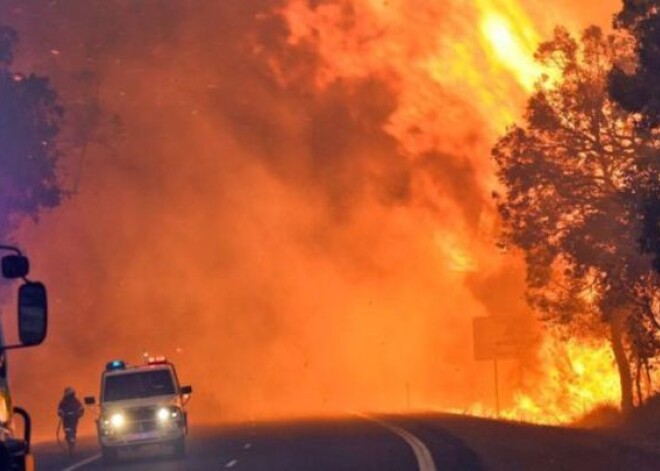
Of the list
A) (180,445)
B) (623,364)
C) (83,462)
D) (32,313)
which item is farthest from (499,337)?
(32,313)

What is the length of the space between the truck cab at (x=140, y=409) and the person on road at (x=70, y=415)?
10.3 feet

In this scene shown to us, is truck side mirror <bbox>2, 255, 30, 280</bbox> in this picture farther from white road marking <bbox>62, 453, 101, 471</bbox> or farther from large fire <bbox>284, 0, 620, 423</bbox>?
large fire <bbox>284, 0, 620, 423</bbox>

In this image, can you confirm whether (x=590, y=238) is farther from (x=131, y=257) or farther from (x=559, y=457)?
(x=131, y=257)

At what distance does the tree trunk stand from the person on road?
25871mm

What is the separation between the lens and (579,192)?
54469mm

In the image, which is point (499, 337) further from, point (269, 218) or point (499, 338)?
point (269, 218)

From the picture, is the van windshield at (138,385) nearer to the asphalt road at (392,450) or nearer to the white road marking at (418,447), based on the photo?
the asphalt road at (392,450)

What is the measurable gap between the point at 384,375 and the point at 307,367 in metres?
5.70

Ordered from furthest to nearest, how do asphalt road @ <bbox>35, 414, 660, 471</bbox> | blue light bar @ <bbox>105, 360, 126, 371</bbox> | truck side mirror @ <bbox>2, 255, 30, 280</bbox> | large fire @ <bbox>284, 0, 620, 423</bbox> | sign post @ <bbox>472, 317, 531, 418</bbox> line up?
1. sign post @ <bbox>472, 317, 531, 418</bbox>
2. large fire @ <bbox>284, 0, 620, 423</bbox>
3. blue light bar @ <bbox>105, 360, 126, 371</bbox>
4. asphalt road @ <bbox>35, 414, 660, 471</bbox>
5. truck side mirror @ <bbox>2, 255, 30, 280</bbox>

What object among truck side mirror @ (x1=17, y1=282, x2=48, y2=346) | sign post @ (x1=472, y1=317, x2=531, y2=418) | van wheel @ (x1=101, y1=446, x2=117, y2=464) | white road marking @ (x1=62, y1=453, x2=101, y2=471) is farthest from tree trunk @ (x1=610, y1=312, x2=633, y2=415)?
truck side mirror @ (x1=17, y1=282, x2=48, y2=346)

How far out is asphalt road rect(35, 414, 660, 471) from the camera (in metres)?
28.8

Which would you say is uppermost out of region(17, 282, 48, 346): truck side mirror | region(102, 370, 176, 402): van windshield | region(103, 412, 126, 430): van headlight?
region(17, 282, 48, 346): truck side mirror

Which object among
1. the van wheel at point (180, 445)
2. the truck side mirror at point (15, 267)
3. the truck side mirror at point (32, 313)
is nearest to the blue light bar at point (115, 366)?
the van wheel at point (180, 445)

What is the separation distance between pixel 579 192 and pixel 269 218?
66.9 meters
